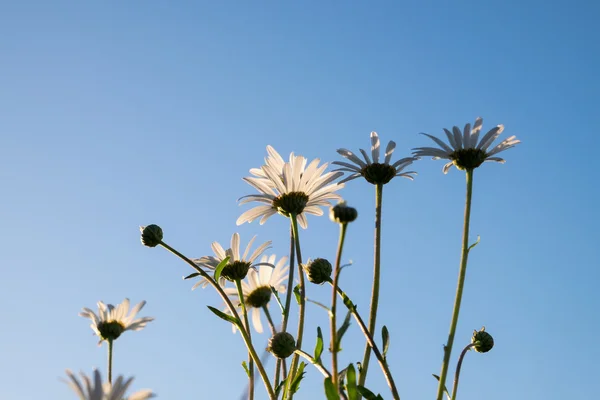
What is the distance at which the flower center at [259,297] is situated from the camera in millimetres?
3449

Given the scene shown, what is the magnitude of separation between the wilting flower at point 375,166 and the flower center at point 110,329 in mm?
1187

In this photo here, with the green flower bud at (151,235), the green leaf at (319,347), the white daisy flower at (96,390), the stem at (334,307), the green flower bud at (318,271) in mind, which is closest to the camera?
the white daisy flower at (96,390)

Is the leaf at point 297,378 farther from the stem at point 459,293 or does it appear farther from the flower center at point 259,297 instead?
the flower center at point 259,297

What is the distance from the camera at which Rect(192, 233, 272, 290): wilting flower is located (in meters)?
2.97

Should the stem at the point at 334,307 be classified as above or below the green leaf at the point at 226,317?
below

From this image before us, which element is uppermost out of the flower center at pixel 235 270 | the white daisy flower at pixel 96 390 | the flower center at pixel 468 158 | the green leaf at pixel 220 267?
the flower center at pixel 468 158

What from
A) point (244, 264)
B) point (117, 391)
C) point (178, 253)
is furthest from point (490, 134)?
point (117, 391)

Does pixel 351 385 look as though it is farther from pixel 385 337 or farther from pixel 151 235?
pixel 151 235

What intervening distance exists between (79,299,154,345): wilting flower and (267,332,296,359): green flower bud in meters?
0.85

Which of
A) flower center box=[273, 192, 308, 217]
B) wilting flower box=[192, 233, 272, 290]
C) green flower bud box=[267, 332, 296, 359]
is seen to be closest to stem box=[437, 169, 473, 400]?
green flower bud box=[267, 332, 296, 359]

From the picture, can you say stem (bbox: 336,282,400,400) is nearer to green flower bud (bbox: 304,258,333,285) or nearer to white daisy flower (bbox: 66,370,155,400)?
green flower bud (bbox: 304,258,333,285)

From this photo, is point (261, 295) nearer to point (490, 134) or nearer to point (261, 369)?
point (261, 369)

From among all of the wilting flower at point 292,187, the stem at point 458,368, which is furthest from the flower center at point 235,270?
the stem at point 458,368

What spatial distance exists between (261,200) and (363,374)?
104 cm
